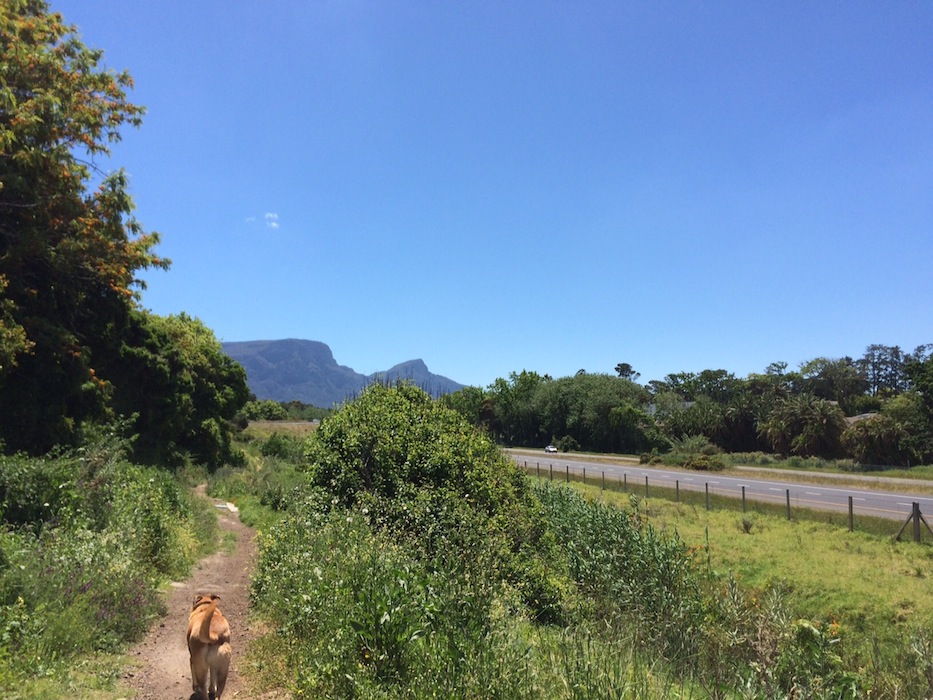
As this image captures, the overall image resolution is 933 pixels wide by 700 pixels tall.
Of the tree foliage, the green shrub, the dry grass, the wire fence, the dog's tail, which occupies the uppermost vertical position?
the tree foliage

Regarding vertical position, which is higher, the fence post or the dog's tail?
the dog's tail

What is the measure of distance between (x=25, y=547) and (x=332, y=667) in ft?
16.7

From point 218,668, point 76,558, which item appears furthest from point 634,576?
point 76,558

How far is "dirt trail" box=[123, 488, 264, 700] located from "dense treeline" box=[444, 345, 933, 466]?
113 ft

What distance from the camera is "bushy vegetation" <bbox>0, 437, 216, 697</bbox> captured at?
18.2 feet

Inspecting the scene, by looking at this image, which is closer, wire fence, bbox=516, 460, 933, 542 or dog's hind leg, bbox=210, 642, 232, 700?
dog's hind leg, bbox=210, 642, 232, 700

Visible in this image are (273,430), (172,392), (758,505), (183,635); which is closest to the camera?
(183,635)

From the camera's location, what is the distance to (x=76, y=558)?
23.6ft

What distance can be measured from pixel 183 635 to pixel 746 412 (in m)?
68.0

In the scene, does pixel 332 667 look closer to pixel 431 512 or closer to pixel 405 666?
pixel 405 666

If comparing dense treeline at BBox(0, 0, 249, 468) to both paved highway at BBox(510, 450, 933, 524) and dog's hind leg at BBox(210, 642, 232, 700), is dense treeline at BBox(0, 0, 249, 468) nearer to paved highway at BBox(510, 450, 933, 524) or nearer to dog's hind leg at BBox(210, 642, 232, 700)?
dog's hind leg at BBox(210, 642, 232, 700)

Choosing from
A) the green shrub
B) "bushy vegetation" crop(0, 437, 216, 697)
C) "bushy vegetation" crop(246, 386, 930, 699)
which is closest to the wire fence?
the green shrub

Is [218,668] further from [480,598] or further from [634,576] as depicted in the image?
[634,576]

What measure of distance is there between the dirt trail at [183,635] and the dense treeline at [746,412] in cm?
3457
